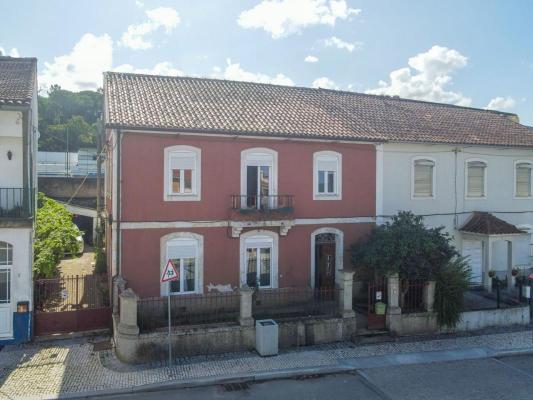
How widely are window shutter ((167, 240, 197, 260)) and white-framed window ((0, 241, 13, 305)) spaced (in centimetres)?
445

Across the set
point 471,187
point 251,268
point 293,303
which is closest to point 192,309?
point 251,268

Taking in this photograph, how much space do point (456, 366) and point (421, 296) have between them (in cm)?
323

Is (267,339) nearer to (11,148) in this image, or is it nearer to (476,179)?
(11,148)

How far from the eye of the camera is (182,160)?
1473 cm

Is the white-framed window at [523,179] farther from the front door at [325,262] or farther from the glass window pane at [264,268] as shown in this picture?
the glass window pane at [264,268]

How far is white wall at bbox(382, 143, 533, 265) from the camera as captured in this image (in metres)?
17.7

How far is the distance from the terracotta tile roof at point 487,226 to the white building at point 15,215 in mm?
15862

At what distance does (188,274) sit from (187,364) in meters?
3.82

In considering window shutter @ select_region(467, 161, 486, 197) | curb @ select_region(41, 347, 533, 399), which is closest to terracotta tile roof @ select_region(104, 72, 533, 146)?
window shutter @ select_region(467, 161, 486, 197)

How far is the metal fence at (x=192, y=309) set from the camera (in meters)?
13.9

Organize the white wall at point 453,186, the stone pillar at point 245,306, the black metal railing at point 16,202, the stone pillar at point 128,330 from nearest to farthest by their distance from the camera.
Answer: the stone pillar at point 128,330
the stone pillar at point 245,306
the black metal railing at point 16,202
the white wall at point 453,186

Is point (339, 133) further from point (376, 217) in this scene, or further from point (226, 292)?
point (226, 292)

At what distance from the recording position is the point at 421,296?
15.1 m

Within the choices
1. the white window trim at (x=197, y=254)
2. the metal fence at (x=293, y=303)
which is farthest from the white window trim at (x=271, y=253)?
the white window trim at (x=197, y=254)
